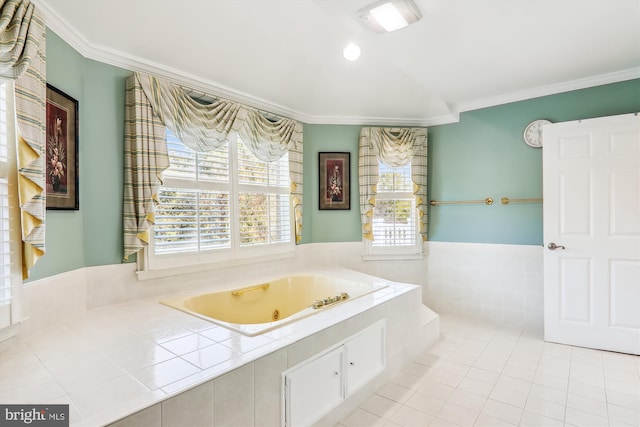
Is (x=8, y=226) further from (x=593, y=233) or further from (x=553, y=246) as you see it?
(x=593, y=233)

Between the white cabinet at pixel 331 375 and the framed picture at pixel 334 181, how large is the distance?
178 centimetres

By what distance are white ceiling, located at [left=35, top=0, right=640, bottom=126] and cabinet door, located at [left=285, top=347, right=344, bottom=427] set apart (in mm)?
2087

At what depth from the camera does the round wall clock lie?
309cm

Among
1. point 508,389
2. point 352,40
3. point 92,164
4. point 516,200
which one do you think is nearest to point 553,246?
point 516,200

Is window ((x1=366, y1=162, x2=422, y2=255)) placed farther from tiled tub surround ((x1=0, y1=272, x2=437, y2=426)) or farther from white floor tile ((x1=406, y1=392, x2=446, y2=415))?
white floor tile ((x1=406, y1=392, x2=446, y2=415))

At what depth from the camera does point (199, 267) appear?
2.66 meters

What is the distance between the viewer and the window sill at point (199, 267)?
92.6 inches

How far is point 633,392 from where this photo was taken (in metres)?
2.07

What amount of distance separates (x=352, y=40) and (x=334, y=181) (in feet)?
5.32

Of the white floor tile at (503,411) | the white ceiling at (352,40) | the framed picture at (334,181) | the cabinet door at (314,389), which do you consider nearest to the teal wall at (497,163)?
the white ceiling at (352,40)

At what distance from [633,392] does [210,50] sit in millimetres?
3743

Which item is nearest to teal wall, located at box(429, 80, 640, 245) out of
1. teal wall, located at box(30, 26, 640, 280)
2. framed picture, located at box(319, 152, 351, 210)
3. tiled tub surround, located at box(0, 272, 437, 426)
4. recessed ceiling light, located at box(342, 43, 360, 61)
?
teal wall, located at box(30, 26, 640, 280)

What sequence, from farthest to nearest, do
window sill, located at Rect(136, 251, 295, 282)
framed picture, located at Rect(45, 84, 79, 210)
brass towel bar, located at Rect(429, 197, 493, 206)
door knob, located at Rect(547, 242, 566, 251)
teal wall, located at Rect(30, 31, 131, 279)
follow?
brass towel bar, located at Rect(429, 197, 493, 206) → door knob, located at Rect(547, 242, 566, 251) → window sill, located at Rect(136, 251, 295, 282) → teal wall, located at Rect(30, 31, 131, 279) → framed picture, located at Rect(45, 84, 79, 210)

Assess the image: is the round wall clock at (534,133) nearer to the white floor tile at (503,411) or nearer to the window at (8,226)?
the white floor tile at (503,411)
